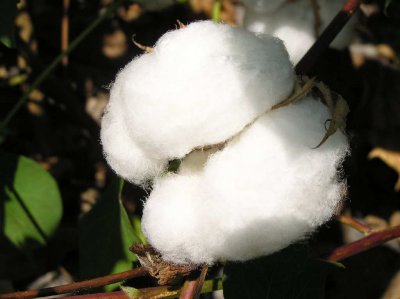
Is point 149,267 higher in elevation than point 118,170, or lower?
lower

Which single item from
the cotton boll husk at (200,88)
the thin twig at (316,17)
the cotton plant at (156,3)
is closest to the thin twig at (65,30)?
the cotton plant at (156,3)

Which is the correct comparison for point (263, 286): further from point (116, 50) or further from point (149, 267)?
point (116, 50)

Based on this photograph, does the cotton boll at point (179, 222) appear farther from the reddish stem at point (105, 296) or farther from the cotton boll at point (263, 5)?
the cotton boll at point (263, 5)

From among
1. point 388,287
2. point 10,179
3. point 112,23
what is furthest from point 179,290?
point 112,23

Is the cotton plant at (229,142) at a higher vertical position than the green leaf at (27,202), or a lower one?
higher

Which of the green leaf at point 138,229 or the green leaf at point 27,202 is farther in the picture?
the green leaf at point 27,202

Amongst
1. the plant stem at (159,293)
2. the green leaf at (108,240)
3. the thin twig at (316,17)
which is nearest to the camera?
the plant stem at (159,293)

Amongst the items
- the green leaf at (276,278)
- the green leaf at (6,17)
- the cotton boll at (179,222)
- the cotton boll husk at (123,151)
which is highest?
the green leaf at (6,17)
